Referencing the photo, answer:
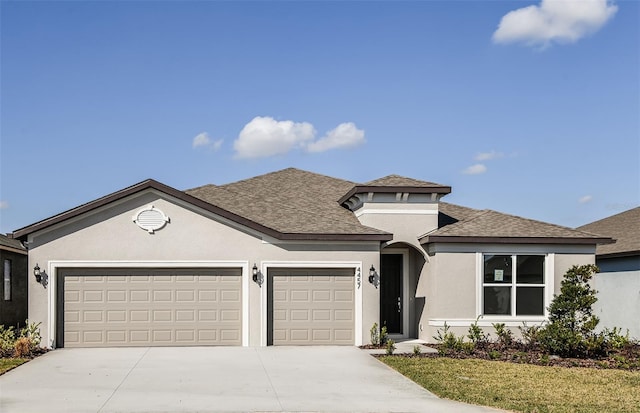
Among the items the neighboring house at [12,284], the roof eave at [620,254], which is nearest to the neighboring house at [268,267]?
the roof eave at [620,254]

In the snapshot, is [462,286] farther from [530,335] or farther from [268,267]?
[268,267]

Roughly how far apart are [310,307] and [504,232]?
5.80m

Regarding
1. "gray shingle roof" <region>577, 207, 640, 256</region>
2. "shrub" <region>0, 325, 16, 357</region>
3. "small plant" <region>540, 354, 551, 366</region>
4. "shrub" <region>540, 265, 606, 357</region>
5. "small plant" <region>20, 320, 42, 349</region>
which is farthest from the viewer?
"gray shingle roof" <region>577, 207, 640, 256</region>

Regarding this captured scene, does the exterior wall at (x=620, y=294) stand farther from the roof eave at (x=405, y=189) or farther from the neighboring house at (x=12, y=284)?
the neighboring house at (x=12, y=284)

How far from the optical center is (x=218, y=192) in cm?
2503

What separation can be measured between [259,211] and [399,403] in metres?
10.9

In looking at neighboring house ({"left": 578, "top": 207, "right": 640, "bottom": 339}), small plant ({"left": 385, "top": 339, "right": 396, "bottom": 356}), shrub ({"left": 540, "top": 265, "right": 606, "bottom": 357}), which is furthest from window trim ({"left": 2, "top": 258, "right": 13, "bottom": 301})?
neighboring house ({"left": 578, "top": 207, "right": 640, "bottom": 339})

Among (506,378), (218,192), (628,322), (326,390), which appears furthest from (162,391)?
(628,322)

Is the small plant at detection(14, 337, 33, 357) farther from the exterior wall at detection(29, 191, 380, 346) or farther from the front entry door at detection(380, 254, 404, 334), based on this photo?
the front entry door at detection(380, 254, 404, 334)

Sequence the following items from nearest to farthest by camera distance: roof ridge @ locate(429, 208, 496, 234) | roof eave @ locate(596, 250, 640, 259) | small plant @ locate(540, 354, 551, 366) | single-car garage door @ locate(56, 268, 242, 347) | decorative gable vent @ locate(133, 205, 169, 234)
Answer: small plant @ locate(540, 354, 551, 366) → single-car garage door @ locate(56, 268, 242, 347) → decorative gable vent @ locate(133, 205, 169, 234) → roof ridge @ locate(429, 208, 496, 234) → roof eave @ locate(596, 250, 640, 259)

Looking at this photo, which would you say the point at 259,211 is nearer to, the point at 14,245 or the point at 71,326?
the point at 71,326

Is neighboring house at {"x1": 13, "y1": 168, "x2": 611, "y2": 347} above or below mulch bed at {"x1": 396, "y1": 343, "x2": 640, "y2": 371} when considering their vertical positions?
above

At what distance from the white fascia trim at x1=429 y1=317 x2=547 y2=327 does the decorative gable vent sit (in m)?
7.88

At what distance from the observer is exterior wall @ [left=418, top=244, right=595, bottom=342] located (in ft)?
68.7
